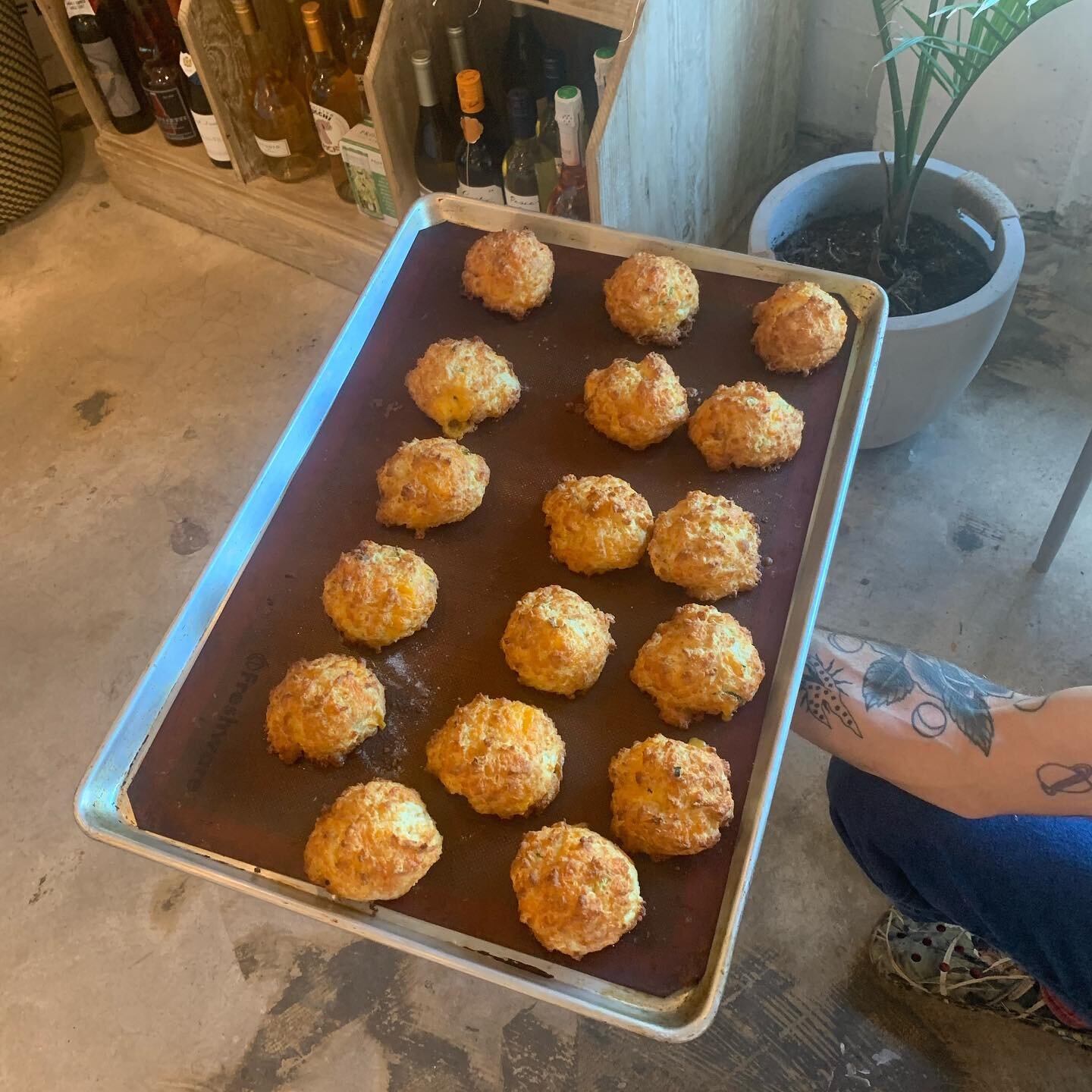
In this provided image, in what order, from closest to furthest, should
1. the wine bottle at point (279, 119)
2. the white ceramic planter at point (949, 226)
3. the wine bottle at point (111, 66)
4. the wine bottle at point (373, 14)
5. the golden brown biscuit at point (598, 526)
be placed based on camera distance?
the golden brown biscuit at point (598, 526)
the white ceramic planter at point (949, 226)
the wine bottle at point (373, 14)
the wine bottle at point (279, 119)
the wine bottle at point (111, 66)

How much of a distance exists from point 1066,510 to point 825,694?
0.84 m

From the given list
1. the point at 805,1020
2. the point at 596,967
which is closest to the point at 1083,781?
the point at 596,967

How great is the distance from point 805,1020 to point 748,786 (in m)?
0.72

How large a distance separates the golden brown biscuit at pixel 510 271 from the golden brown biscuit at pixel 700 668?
58 cm

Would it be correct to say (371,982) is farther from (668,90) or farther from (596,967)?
(668,90)

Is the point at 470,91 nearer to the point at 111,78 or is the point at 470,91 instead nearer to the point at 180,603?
the point at 180,603

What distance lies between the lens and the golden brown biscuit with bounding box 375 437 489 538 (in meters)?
1.25

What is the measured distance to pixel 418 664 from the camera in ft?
3.92

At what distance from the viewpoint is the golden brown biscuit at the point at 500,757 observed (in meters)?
1.05

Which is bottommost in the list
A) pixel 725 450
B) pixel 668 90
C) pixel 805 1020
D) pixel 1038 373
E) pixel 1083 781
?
pixel 805 1020

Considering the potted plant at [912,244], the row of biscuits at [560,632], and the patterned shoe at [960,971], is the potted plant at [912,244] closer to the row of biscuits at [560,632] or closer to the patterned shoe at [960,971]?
the row of biscuits at [560,632]

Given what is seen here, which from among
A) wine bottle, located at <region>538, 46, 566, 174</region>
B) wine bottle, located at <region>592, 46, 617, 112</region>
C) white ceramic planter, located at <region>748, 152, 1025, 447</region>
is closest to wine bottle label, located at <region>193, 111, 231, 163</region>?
wine bottle, located at <region>538, 46, 566, 174</region>

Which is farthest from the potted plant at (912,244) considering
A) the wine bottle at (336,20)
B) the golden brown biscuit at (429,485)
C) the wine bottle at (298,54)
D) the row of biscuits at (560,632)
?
the wine bottle at (298,54)

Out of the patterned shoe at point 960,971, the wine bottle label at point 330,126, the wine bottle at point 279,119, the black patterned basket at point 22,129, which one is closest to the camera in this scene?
the patterned shoe at point 960,971
